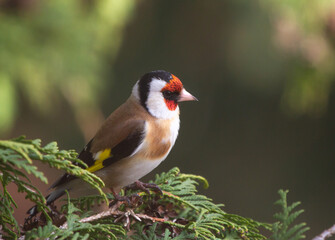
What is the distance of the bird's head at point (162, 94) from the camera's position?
7.92 feet

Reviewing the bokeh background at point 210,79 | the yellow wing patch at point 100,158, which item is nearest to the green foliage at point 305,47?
the bokeh background at point 210,79

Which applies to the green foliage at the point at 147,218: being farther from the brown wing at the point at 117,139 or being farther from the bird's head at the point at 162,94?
the bird's head at the point at 162,94

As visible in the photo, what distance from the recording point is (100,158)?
222 centimetres

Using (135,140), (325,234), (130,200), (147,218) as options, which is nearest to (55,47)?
(135,140)

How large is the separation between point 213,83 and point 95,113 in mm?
1308

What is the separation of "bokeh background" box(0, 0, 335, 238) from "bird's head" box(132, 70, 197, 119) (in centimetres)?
95

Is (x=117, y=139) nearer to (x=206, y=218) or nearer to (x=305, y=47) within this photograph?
(x=206, y=218)

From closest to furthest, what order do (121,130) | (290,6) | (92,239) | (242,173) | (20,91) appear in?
1. (92,239)
2. (121,130)
3. (290,6)
4. (20,91)
5. (242,173)

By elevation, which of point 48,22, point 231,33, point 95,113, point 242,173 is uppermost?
point 231,33

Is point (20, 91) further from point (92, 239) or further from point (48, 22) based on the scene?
point (92, 239)

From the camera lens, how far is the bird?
2.18m

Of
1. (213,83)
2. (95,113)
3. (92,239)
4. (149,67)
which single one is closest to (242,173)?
→ (213,83)

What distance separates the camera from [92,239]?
58.5 inches

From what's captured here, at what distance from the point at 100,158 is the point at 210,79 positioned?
2.50 m
